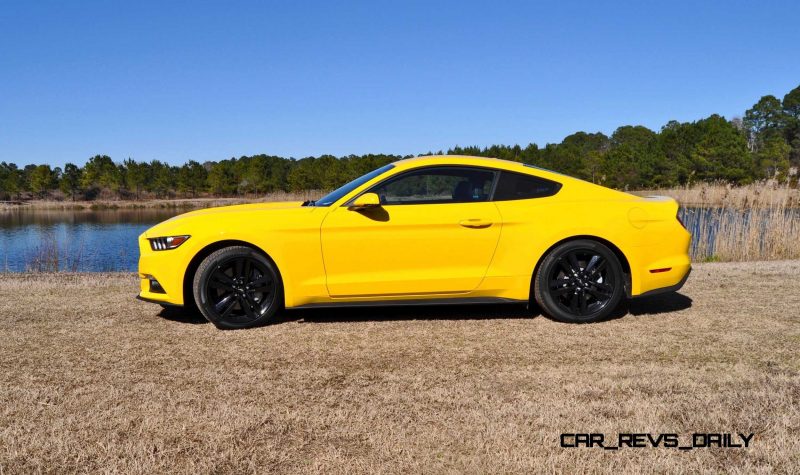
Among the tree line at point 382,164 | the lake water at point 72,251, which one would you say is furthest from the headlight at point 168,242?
the tree line at point 382,164

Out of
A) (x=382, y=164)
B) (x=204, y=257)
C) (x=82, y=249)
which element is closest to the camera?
(x=204, y=257)

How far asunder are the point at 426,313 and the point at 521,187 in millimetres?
1500

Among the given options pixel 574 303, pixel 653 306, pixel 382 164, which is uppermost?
pixel 382 164

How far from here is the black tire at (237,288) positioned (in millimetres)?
4852

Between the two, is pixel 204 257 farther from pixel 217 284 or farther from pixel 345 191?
pixel 345 191

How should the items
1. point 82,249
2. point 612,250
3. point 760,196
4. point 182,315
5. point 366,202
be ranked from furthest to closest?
point 82,249
point 760,196
point 182,315
point 612,250
point 366,202

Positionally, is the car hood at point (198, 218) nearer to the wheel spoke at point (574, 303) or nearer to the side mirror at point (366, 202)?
the side mirror at point (366, 202)

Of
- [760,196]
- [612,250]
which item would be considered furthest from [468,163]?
[760,196]

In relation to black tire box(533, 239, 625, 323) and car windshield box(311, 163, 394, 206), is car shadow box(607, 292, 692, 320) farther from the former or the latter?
car windshield box(311, 163, 394, 206)

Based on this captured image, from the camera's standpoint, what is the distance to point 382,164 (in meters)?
58.0

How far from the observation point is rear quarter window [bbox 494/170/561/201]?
502cm

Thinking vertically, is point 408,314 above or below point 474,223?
below

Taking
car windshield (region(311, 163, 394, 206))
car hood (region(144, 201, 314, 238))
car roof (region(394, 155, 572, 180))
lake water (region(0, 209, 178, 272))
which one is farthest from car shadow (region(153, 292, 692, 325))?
lake water (region(0, 209, 178, 272))

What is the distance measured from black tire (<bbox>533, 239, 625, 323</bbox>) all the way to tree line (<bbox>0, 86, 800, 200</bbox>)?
126ft
